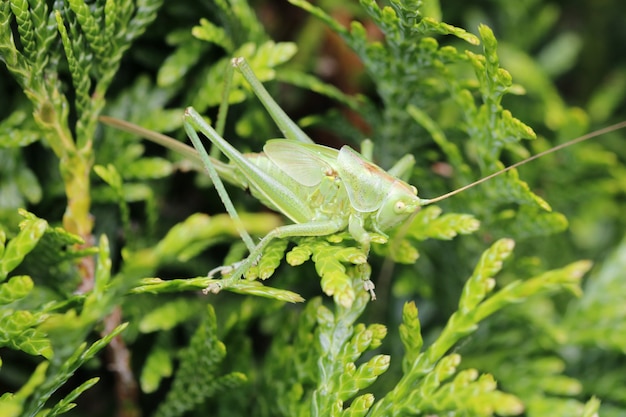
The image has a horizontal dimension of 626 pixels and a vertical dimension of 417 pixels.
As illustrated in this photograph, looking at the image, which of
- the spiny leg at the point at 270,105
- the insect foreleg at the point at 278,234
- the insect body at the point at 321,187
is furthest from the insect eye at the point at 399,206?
the spiny leg at the point at 270,105

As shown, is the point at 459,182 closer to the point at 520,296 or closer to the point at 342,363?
the point at 520,296

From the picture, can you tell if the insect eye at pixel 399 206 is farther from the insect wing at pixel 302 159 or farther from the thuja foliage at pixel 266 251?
the insect wing at pixel 302 159

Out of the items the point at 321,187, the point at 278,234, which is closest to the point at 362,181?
the point at 321,187

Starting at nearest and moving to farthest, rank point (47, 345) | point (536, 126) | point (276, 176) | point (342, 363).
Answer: point (47, 345) < point (342, 363) < point (276, 176) < point (536, 126)

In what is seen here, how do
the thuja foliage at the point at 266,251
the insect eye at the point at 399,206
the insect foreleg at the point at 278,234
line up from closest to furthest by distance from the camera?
the thuja foliage at the point at 266,251, the insect foreleg at the point at 278,234, the insect eye at the point at 399,206

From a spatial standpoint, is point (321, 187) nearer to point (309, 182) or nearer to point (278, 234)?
point (309, 182)

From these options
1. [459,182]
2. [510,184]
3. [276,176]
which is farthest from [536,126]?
[276,176]
